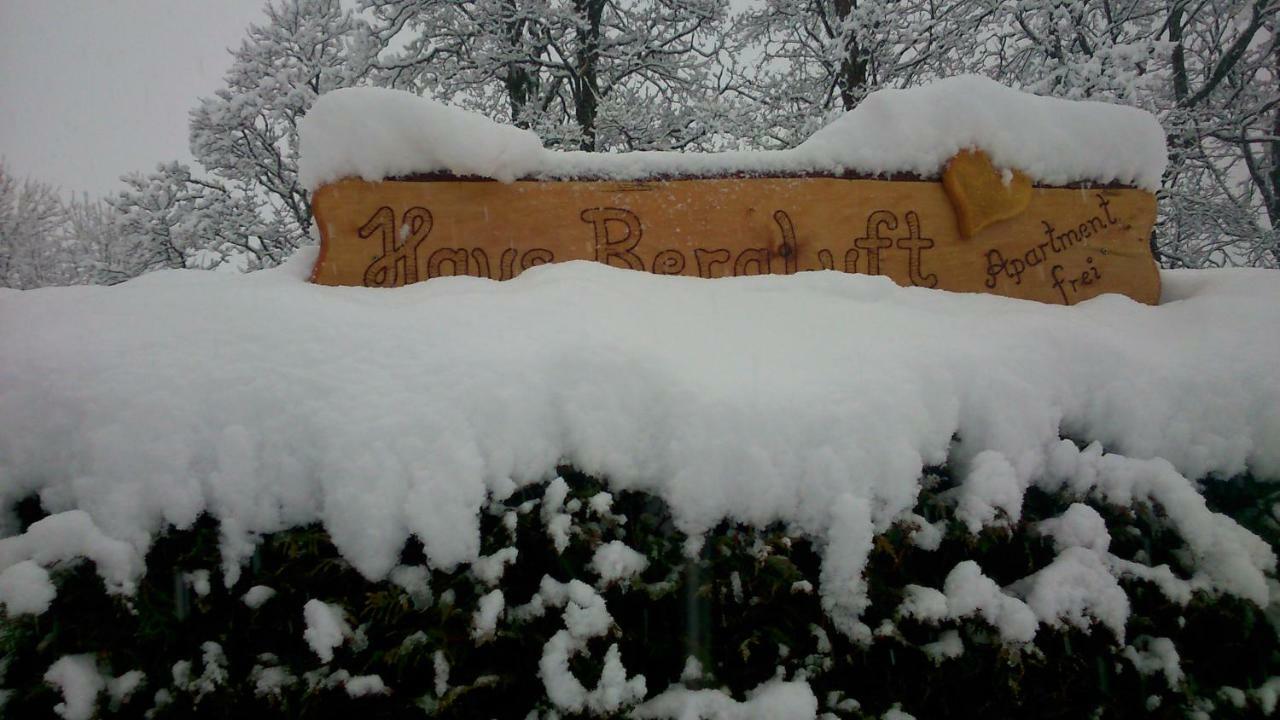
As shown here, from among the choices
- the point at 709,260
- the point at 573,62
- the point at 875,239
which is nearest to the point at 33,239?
the point at 573,62

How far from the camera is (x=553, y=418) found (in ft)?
4.17

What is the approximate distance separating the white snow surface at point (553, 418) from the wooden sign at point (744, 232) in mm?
613

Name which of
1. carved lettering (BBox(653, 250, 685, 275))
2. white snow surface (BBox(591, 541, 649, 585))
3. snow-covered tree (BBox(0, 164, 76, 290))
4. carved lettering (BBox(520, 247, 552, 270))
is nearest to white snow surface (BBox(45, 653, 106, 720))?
white snow surface (BBox(591, 541, 649, 585))

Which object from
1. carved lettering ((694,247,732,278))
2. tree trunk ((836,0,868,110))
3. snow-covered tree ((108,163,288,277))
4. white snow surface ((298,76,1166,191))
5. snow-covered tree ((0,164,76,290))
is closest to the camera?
white snow surface ((298,76,1166,191))

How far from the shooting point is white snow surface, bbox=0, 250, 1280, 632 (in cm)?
108

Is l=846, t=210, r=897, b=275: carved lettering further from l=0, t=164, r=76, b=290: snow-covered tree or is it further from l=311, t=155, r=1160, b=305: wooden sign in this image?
l=0, t=164, r=76, b=290: snow-covered tree

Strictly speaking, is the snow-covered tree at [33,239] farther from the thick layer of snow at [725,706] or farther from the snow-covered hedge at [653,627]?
the thick layer of snow at [725,706]

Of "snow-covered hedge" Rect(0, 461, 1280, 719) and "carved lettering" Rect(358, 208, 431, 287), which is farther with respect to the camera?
"carved lettering" Rect(358, 208, 431, 287)

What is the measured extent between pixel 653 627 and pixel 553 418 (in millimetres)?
441

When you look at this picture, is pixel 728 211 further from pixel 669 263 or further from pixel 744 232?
pixel 669 263

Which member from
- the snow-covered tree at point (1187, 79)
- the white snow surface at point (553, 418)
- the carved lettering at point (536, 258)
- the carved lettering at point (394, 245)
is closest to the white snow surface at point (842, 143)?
the carved lettering at point (394, 245)

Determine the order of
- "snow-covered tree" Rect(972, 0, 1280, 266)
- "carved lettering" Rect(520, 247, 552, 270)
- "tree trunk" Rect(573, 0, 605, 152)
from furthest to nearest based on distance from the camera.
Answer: "tree trunk" Rect(573, 0, 605, 152) → "snow-covered tree" Rect(972, 0, 1280, 266) → "carved lettering" Rect(520, 247, 552, 270)

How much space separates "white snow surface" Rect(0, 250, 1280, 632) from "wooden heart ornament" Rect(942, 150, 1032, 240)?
0.91m

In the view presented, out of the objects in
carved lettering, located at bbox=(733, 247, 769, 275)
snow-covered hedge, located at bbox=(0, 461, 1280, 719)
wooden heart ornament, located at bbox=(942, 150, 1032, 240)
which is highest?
wooden heart ornament, located at bbox=(942, 150, 1032, 240)
